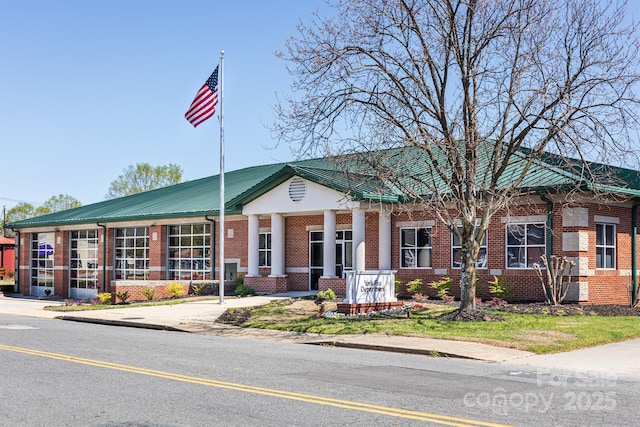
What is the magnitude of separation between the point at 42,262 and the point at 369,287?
29862 mm

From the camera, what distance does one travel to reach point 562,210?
78.9 feet

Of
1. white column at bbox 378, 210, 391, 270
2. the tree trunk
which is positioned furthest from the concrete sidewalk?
white column at bbox 378, 210, 391, 270

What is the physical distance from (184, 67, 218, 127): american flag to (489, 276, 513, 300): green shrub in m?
12.1

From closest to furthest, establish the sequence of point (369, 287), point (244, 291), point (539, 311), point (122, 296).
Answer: point (539, 311)
point (369, 287)
point (244, 291)
point (122, 296)

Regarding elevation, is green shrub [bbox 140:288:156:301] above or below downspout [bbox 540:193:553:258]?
below

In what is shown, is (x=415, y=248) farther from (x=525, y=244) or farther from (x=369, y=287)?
(x=369, y=287)

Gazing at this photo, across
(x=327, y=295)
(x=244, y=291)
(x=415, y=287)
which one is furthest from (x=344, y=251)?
(x=327, y=295)

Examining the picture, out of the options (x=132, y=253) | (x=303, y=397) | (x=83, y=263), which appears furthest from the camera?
(x=83, y=263)

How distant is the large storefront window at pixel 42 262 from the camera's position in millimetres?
44531

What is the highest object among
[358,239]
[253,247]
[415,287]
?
[358,239]

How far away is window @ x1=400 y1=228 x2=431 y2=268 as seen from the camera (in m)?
28.1

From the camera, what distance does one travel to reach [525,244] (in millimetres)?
25250

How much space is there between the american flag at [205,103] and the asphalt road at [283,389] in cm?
1455

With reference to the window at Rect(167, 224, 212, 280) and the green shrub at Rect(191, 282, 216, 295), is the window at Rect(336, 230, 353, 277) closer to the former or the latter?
the green shrub at Rect(191, 282, 216, 295)
